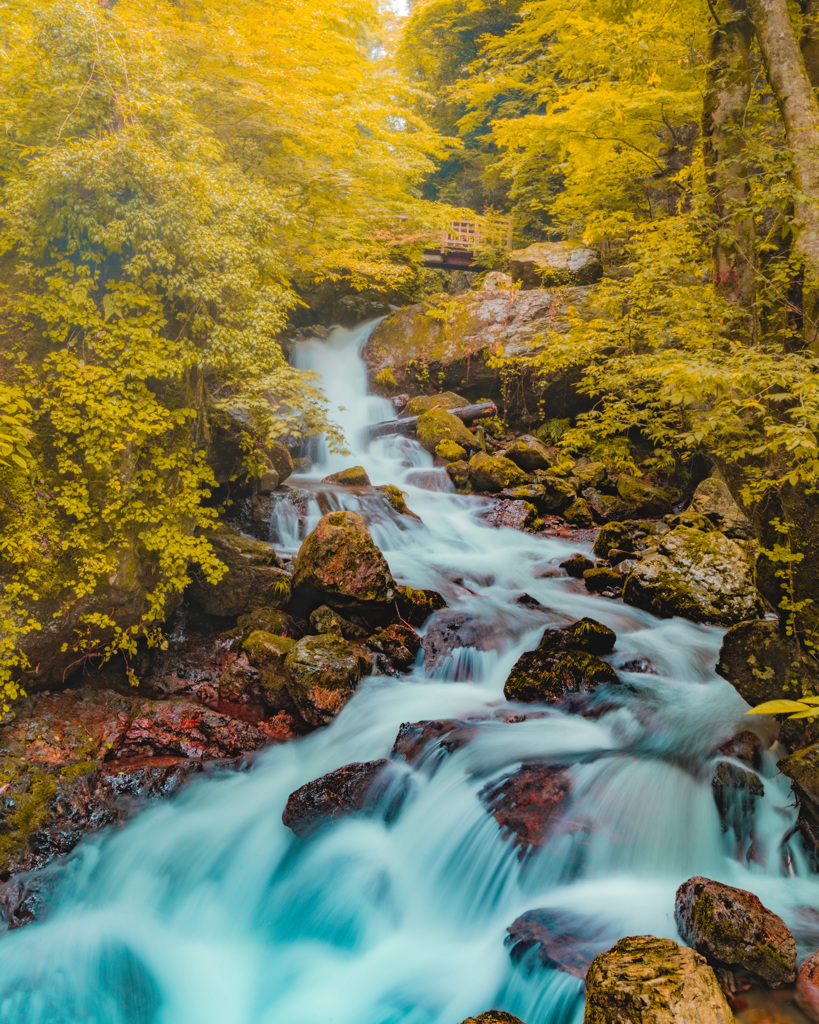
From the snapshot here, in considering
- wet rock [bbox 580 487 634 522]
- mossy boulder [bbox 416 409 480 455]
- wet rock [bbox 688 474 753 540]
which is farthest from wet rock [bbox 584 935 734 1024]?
mossy boulder [bbox 416 409 480 455]

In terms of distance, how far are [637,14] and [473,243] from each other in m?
11.5

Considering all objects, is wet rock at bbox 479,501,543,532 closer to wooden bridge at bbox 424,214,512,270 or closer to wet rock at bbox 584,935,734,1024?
wet rock at bbox 584,935,734,1024

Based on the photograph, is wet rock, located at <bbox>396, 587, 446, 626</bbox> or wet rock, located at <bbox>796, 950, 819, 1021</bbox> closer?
wet rock, located at <bbox>796, 950, 819, 1021</bbox>

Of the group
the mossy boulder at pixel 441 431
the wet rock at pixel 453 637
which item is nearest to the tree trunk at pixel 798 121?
the wet rock at pixel 453 637

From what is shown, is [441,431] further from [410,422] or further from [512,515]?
[512,515]

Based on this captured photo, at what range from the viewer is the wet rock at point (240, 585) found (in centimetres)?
708

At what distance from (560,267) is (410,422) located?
5.92 meters

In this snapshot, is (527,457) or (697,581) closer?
(697,581)

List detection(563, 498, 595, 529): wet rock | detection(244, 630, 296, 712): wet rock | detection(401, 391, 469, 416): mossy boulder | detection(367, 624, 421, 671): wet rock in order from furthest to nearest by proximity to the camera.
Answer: detection(401, 391, 469, 416): mossy boulder → detection(563, 498, 595, 529): wet rock → detection(367, 624, 421, 671): wet rock → detection(244, 630, 296, 712): wet rock

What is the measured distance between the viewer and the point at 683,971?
96.8 inches

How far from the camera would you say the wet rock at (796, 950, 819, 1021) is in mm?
2562

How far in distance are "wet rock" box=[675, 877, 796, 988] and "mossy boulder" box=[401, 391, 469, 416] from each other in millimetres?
13071

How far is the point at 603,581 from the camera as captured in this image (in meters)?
8.30

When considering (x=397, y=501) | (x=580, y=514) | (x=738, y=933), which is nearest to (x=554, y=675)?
(x=738, y=933)
